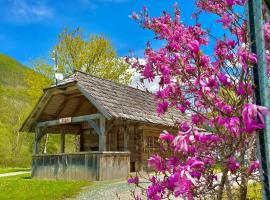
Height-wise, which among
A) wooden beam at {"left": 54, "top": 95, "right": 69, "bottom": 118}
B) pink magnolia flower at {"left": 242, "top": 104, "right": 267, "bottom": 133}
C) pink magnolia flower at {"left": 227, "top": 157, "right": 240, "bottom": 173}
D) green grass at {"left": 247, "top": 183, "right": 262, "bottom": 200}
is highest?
wooden beam at {"left": 54, "top": 95, "right": 69, "bottom": 118}

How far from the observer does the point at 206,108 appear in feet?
15.0

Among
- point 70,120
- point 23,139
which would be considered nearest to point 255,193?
point 70,120

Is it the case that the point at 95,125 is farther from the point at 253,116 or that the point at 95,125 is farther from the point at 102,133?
the point at 253,116

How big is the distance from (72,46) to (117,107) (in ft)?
54.3

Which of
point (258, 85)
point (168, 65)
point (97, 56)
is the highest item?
point (97, 56)

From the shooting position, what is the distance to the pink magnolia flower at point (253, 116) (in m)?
2.54

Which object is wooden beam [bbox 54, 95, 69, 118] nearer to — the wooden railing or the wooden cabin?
the wooden cabin

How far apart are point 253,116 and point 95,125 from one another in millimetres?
13173

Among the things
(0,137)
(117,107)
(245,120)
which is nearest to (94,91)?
(117,107)

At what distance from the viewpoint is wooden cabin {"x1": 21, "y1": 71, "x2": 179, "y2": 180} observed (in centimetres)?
1513

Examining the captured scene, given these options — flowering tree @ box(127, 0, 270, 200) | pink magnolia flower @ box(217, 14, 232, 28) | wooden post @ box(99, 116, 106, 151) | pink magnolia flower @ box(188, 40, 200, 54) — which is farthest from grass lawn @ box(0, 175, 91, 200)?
pink magnolia flower @ box(188, 40, 200, 54)

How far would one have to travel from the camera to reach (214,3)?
4.87 metres

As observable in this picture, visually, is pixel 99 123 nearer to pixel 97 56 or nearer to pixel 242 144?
pixel 242 144

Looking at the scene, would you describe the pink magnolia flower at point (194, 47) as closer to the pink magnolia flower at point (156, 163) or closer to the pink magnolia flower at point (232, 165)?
the pink magnolia flower at point (232, 165)
